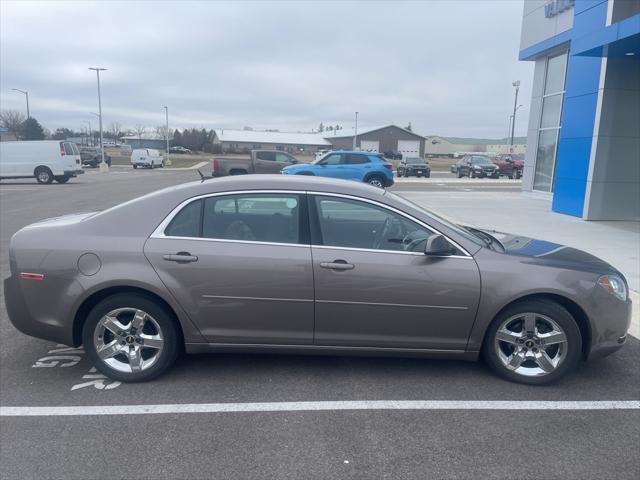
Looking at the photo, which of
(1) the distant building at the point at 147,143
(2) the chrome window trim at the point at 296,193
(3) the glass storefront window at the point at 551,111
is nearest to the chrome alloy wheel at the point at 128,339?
(2) the chrome window trim at the point at 296,193

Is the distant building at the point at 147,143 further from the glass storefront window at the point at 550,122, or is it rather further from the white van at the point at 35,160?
the glass storefront window at the point at 550,122

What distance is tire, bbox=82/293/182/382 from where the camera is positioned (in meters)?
3.80

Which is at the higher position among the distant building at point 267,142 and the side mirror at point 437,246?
the distant building at point 267,142

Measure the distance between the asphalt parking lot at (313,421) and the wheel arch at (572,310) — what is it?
354 millimetres

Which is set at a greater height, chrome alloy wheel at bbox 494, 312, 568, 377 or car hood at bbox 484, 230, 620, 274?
car hood at bbox 484, 230, 620, 274

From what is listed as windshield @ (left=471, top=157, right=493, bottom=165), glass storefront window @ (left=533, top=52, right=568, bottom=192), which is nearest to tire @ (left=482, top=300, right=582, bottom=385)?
glass storefront window @ (left=533, top=52, right=568, bottom=192)

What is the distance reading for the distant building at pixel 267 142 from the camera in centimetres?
9150

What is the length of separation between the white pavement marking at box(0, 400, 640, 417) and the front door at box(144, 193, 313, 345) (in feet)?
1.67

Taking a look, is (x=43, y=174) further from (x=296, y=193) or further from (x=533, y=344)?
(x=533, y=344)

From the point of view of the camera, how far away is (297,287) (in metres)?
3.74

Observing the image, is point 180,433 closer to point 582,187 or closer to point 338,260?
point 338,260

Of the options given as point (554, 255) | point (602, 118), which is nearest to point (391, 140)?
point (602, 118)

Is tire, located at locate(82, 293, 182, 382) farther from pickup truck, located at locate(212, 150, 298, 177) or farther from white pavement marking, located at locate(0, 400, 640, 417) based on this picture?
pickup truck, located at locate(212, 150, 298, 177)

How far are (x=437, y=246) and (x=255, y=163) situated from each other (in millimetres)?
19320
